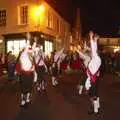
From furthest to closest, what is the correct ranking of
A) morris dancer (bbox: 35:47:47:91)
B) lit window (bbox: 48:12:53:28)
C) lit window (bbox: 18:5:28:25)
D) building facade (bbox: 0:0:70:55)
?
lit window (bbox: 48:12:53:28)
lit window (bbox: 18:5:28:25)
building facade (bbox: 0:0:70:55)
morris dancer (bbox: 35:47:47:91)

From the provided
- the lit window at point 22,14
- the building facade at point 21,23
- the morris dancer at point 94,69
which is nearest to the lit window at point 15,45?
the building facade at point 21,23

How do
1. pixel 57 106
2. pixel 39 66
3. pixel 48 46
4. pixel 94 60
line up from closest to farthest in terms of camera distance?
pixel 94 60, pixel 57 106, pixel 39 66, pixel 48 46

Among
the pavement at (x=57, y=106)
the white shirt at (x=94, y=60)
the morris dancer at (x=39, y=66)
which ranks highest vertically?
the white shirt at (x=94, y=60)

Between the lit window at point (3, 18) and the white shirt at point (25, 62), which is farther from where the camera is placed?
the lit window at point (3, 18)

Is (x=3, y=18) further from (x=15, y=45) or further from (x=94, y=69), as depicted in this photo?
(x=94, y=69)

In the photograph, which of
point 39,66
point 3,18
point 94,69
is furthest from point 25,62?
point 3,18

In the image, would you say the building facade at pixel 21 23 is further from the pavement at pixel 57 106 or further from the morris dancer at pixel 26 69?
the morris dancer at pixel 26 69

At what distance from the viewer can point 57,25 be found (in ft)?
158

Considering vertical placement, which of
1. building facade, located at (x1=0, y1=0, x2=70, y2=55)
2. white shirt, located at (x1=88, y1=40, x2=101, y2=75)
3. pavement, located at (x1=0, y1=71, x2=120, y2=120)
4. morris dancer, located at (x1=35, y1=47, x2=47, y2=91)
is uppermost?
building facade, located at (x1=0, y1=0, x2=70, y2=55)

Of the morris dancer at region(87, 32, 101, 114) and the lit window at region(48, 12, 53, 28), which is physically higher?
the lit window at region(48, 12, 53, 28)

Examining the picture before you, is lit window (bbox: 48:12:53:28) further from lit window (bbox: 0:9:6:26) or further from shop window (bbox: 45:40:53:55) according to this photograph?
lit window (bbox: 0:9:6:26)

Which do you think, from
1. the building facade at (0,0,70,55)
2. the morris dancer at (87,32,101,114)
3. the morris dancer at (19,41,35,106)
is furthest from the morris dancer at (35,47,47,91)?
the building facade at (0,0,70,55)

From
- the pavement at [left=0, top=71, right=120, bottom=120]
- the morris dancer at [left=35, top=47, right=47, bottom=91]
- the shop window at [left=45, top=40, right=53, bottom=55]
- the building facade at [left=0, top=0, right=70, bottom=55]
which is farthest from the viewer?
the shop window at [left=45, top=40, right=53, bottom=55]

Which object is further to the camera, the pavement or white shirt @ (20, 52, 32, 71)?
white shirt @ (20, 52, 32, 71)
